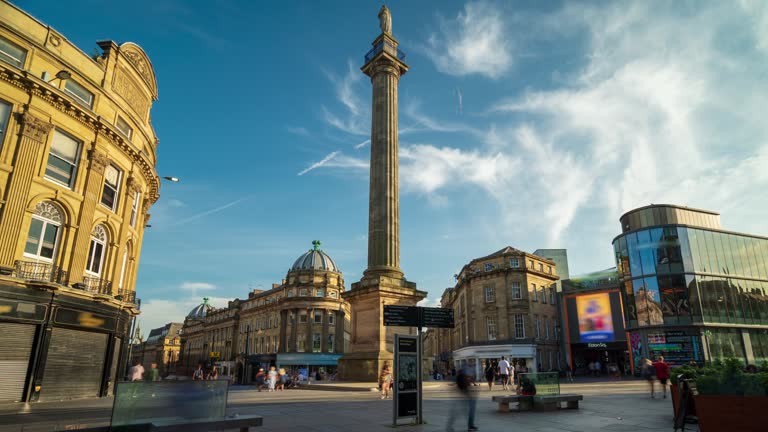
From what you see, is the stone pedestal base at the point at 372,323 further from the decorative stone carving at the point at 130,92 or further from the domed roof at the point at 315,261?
the domed roof at the point at 315,261

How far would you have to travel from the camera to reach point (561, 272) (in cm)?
6081

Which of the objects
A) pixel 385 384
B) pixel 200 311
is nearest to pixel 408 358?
pixel 385 384

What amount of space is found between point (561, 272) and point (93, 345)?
A: 55543 mm

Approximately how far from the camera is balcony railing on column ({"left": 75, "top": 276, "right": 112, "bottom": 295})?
20.2 meters

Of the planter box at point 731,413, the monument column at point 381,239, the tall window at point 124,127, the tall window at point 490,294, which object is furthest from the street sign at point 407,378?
the tall window at point 490,294

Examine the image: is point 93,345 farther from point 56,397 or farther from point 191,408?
point 191,408

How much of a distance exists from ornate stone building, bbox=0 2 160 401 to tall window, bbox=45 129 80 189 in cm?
4

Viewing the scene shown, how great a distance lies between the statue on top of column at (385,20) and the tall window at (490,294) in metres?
30.6

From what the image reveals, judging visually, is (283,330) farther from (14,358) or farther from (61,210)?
(14,358)

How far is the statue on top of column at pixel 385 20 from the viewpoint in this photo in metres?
29.0

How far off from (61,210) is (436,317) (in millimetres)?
17727

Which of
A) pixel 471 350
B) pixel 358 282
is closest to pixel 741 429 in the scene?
pixel 358 282

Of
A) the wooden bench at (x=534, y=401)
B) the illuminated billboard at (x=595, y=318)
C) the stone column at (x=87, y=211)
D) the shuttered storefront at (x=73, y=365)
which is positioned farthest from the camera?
the illuminated billboard at (x=595, y=318)

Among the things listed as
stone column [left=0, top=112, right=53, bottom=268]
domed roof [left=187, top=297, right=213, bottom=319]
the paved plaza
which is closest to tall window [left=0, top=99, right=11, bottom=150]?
stone column [left=0, top=112, right=53, bottom=268]
